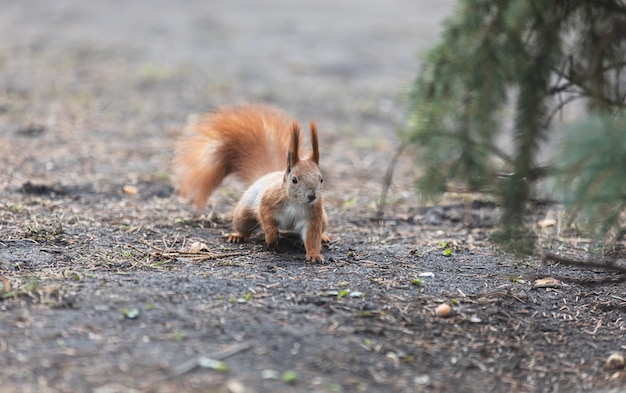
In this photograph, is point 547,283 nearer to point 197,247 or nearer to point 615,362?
point 615,362

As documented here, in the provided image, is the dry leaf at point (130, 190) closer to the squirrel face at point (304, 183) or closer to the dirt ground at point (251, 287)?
the dirt ground at point (251, 287)

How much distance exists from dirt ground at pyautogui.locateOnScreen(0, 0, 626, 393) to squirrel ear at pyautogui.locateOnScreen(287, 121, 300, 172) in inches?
17.9

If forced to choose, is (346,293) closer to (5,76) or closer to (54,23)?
(5,76)

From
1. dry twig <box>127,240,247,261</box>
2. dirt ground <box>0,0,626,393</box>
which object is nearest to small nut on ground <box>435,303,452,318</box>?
dirt ground <box>0,0,626,393</box>

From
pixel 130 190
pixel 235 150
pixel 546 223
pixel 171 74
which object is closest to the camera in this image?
pixel 235 150

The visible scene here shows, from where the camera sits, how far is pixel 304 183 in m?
3.70

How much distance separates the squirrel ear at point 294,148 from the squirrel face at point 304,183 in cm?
2

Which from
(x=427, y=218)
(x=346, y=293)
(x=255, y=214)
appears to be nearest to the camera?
(x=346, y=293)

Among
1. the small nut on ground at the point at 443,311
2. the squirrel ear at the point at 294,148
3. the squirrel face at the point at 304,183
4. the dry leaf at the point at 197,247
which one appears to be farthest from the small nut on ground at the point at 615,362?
the dry leaf at the point at 197,247

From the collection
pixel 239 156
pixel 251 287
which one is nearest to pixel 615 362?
pixel 251 287

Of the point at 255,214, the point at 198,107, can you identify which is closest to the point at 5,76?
the point at 198,107

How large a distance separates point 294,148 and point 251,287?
31.0 inches

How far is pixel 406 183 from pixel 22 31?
6923 millimetres

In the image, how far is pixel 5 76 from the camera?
8195 mm
